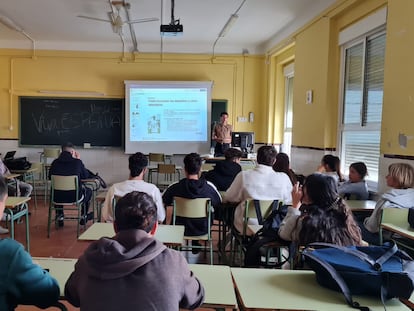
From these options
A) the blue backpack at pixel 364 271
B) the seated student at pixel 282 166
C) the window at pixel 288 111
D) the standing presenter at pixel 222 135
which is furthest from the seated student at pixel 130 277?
the window at pixel 288 111

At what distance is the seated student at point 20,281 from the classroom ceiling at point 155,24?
16.3 ft

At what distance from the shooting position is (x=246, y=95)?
8383 millimetres

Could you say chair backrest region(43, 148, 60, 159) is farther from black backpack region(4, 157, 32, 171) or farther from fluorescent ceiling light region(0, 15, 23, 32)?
fluorescent ceiling light region(0, 15, 23, 32)

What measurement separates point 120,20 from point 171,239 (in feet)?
15.4

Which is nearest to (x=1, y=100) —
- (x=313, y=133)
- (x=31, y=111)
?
(x=31, y=111)

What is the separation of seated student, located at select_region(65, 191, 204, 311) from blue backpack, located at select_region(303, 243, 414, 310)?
0.56m

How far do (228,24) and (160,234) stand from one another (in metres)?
5.01

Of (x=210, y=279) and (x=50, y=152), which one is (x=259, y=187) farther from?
(x=50, y=152)

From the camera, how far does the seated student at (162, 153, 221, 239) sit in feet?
11.1

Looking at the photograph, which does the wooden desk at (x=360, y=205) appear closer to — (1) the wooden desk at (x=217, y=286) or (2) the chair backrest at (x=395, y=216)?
(2) the chair backrest at (x=395, y=216)

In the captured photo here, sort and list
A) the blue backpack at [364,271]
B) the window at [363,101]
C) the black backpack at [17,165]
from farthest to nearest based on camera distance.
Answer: the black backpack at [17,165] → the window at [363,101] → the blue backpack at [364,271]

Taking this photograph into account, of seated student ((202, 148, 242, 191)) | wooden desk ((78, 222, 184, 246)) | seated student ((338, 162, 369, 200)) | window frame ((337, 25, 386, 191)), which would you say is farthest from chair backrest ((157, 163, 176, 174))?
wooden desk ((78, 222, 184, 246))

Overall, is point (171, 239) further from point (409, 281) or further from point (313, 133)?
point (313, 133)

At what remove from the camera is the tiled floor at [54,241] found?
161 inches
